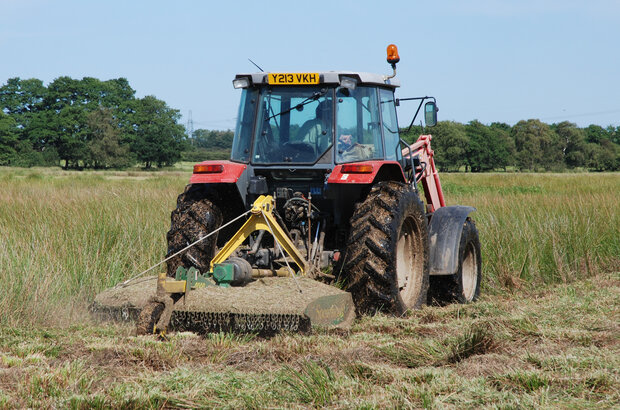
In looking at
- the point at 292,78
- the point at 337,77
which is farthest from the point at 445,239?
the point at 292,78

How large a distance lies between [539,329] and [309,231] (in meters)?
2.10

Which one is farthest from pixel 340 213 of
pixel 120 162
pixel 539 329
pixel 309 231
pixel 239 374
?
pixel 120 162

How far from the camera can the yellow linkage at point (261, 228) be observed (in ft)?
19.5

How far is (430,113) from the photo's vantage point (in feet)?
24.5

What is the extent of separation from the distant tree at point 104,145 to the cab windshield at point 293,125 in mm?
74208

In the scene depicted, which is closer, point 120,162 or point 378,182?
point 378,182

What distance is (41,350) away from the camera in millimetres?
4781

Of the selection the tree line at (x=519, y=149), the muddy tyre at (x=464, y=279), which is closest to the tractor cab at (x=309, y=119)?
the muddy tyre at (x=464, y=279)

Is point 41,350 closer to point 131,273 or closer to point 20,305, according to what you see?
point 20,305

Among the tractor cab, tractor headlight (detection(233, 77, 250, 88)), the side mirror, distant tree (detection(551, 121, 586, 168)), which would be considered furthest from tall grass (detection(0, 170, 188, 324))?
distant tree (detection(551, 121, 586, 168))

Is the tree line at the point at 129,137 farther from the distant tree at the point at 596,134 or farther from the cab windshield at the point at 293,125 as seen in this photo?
the cab windshield at the point at 293,125

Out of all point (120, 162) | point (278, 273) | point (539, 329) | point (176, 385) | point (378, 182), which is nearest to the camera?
point (176, 385)

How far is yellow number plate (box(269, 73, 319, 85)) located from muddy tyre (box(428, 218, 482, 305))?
2461mm

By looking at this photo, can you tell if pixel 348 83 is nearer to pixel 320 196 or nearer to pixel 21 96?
pixel 320 196
